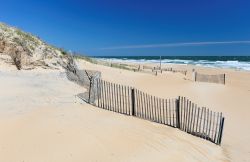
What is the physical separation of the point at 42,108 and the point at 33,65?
6701 millimetres

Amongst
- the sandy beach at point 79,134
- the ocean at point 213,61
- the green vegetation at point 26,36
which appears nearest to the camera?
the sandy beach at point 79,134

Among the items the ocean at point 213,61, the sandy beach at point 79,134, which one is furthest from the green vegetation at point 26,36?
the ocean at point 213,61

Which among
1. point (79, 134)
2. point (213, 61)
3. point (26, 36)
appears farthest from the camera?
point (213, 61)

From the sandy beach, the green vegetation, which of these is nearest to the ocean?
the green vegetation

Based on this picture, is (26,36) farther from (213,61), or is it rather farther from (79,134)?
(213,61)

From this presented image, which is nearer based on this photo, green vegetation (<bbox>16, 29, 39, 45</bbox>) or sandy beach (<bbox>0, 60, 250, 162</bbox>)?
sandy beach (<bbox>0, 60, 250, 162</bbox>)

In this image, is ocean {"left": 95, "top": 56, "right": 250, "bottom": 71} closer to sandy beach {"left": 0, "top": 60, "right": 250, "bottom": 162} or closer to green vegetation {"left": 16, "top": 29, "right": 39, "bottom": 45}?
green vegetation {"left": 16, "top": 29, "right": 39, "bottom": 45}

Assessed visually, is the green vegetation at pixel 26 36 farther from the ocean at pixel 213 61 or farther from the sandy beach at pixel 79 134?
the ocean at pixel 213 61

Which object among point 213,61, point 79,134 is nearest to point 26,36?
point 79,134

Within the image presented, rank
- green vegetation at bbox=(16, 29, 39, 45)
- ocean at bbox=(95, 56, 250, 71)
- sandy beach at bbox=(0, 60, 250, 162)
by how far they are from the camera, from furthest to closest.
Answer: ocean at bbox=(95, 56, 250, 71) < green vegetation at bbox=(16, 29, 39, 45) < sandy beach at bbox=(0, 60, 250, 162)

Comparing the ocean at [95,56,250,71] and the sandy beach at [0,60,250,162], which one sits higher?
the ocean at [95,56,250,71]

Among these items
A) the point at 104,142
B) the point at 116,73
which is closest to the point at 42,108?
the point at 104,142

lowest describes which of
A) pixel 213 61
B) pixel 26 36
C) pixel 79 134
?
pixel 79 134

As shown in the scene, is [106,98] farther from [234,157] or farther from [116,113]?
[234,157]
